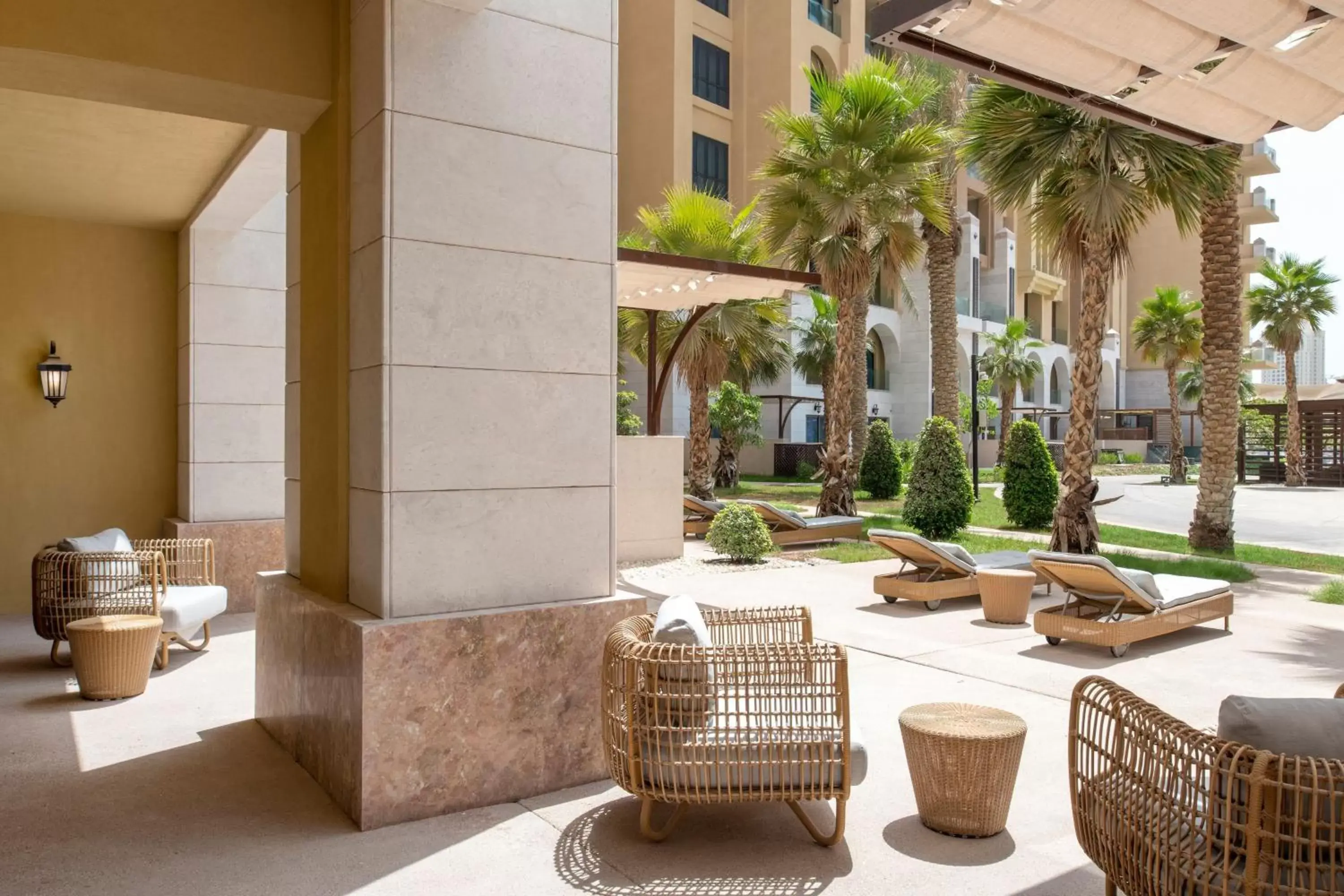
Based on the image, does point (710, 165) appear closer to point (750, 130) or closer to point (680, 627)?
point (750, 130)

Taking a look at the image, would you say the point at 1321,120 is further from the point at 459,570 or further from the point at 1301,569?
the point at 1301,569

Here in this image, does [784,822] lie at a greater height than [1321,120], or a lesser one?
lesser

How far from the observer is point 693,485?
19.4 meters

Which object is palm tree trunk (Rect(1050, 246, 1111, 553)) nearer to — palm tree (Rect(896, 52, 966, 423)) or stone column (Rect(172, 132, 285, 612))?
palm tree (Rect(896, 52, 966, 423))

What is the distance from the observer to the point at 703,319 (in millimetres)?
18000

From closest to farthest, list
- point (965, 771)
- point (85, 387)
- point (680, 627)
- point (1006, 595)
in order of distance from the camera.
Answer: point (965, 771) < point (680, 627) < point (1006, 595) < point (85, 387)

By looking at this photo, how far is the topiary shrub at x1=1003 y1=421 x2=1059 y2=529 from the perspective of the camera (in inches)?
664

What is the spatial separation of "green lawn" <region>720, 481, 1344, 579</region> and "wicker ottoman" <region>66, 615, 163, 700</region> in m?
9.21

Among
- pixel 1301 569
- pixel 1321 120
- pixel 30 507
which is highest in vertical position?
pixel 1321 120

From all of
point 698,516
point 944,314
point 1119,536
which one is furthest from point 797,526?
point 944,314

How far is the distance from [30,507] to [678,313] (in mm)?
13816

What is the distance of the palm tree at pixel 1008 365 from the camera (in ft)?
141

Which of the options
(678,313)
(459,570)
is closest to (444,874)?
(459,570)

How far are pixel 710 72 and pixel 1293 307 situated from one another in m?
22.0
